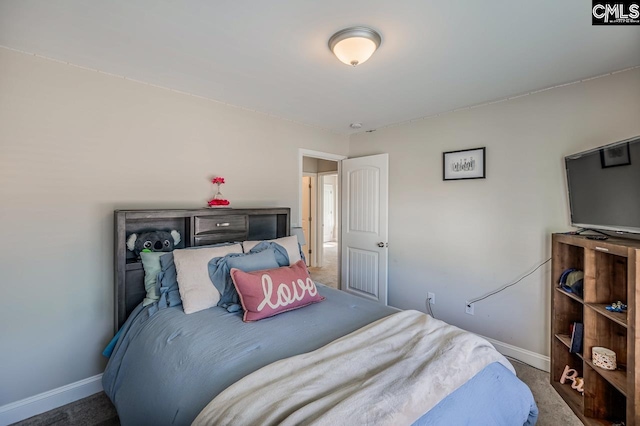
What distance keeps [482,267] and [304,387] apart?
240 cm

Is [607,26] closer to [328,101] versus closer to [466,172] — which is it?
[466,172]

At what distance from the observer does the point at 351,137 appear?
4020 millimetres

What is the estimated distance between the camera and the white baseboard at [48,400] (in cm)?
183

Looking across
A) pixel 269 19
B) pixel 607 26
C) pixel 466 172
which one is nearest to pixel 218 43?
pixel 269 19

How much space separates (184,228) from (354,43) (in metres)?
1.97

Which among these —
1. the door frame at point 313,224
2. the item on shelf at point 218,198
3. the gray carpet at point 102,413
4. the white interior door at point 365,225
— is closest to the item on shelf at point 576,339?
the gray carpet at point 102,413

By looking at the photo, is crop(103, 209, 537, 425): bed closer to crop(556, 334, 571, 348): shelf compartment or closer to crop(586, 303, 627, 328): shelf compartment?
crop(586, 303, 627, 328): shelf compartment

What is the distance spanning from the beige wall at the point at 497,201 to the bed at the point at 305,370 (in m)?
1.42

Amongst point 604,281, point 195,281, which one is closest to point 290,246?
point 195,281

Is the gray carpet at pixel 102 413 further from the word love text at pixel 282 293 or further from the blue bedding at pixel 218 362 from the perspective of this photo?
the word love text at pixel 282 293

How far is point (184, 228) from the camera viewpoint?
2475 mm

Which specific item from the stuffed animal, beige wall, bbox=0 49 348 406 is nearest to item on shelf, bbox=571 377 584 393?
the stuffed animal

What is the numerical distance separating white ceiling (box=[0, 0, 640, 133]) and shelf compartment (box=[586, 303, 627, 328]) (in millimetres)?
1610

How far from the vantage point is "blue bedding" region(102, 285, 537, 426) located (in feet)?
3.66
